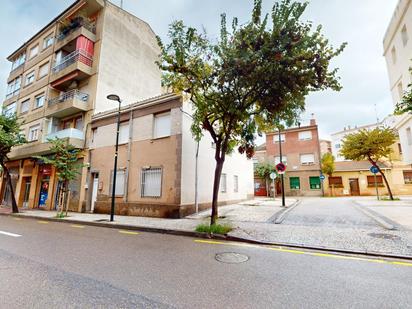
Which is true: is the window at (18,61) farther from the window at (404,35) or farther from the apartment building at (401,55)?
the window at (404,35)

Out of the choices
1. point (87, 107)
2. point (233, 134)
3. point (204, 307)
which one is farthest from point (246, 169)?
point (204, 307)

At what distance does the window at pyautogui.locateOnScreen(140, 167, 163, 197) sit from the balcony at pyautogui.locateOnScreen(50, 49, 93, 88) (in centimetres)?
1001

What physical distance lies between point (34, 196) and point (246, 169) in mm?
18174

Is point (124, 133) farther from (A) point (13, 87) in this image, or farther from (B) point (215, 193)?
(A) point (13, 87)

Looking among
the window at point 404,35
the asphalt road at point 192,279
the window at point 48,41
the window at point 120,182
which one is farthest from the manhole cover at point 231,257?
the window at point 48,41

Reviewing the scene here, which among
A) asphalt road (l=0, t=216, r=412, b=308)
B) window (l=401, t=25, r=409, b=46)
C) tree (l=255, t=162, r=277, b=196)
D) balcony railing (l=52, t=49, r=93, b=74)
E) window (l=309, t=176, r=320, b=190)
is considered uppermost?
window (l=401, t=25, r=409, b=46)

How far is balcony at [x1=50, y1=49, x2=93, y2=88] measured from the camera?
16.9m

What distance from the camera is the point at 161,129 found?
1326 centimetres

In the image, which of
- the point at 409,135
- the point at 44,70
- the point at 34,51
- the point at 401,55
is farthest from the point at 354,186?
the point at 34,51

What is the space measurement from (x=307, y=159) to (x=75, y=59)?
28.6 m

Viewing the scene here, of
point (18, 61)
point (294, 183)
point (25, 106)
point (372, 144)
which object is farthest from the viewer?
point (294, 183)

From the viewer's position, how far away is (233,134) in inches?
408

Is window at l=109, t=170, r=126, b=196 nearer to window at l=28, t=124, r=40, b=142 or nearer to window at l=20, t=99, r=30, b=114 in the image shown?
window at l=28, t=124, r=40, b=142

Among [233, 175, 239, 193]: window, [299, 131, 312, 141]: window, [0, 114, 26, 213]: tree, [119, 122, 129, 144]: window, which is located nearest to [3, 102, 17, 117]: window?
[0, 114, 26, 213]: tree
